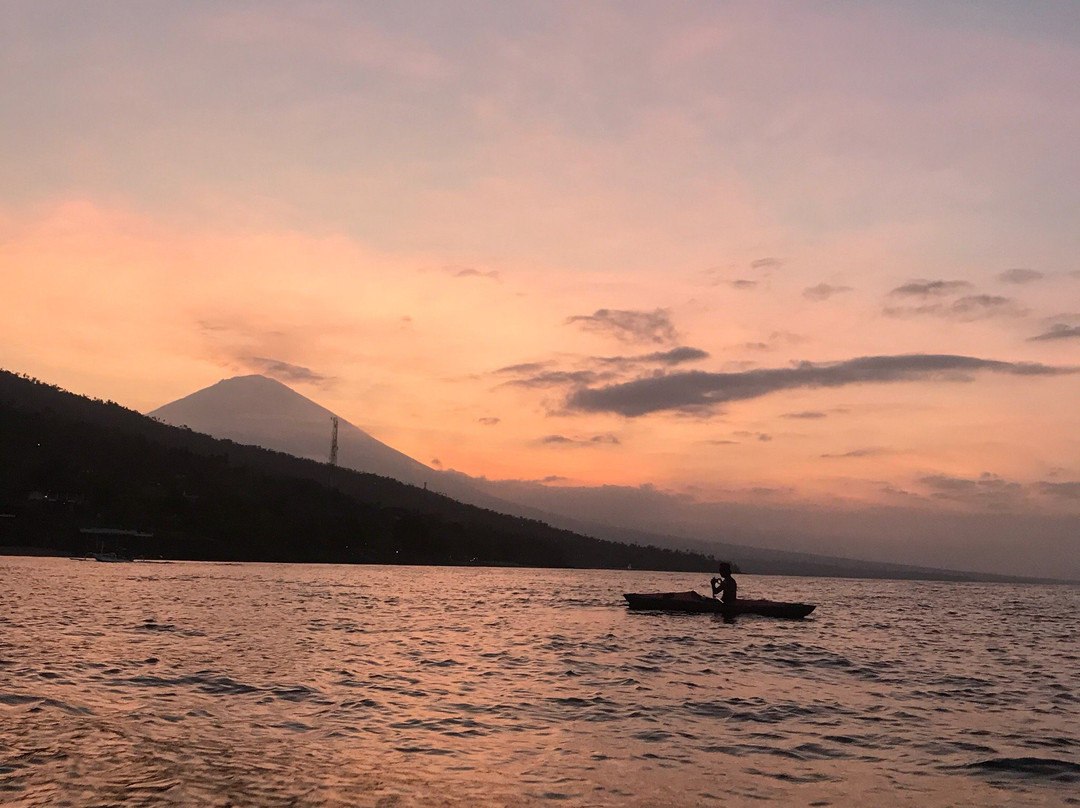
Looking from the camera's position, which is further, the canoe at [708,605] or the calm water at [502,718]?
the canoe at [708,605]

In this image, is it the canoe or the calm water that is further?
the canoe

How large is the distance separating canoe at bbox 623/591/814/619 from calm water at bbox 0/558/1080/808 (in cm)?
1368

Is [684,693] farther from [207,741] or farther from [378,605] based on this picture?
[378,605]

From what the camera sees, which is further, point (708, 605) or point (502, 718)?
point (708, 605)

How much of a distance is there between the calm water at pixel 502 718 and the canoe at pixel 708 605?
13678 millimetres

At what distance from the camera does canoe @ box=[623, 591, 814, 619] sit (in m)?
65.8

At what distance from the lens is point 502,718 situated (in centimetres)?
2441

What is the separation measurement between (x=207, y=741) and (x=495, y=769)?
6202 millimetres

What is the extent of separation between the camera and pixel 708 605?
2584 inches

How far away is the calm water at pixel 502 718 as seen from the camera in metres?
17.0

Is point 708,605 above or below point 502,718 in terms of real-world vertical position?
above

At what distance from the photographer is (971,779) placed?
758 inches

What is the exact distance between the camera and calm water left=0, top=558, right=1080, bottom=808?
17.0 m

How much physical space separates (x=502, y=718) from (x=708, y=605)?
1715 inches
